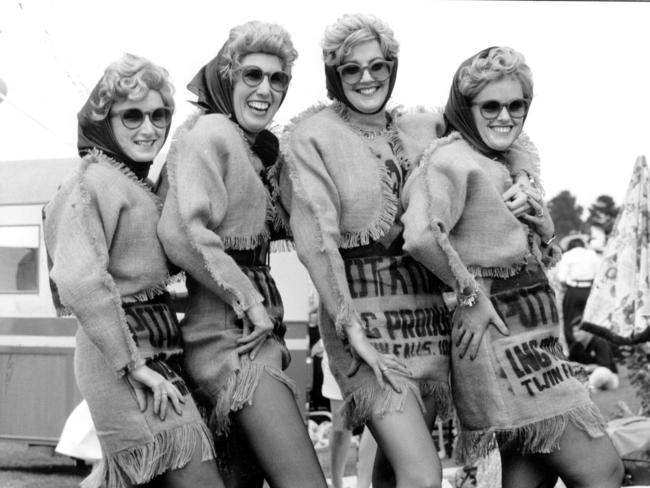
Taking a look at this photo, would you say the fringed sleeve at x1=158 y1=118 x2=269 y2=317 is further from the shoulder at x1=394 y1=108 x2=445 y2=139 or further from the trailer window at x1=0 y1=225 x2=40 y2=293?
A: the trailer window at x1=0 y1=225 x2=40 y2=293

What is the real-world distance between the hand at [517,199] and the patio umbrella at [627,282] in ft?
8.97

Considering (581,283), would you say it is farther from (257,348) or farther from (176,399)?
(176,399)

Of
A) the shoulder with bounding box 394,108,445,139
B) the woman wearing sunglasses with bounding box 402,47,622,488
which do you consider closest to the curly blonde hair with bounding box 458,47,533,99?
the woman wearing sunglasses with bounding box 402,47,622,488

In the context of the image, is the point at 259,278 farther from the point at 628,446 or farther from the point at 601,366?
the point at 601,366

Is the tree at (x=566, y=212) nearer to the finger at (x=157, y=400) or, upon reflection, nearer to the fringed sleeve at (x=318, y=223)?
the fringed sleeve at (x=318, y=223)

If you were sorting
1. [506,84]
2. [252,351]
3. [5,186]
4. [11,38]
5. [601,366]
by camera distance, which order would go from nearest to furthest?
[252,351] < [506,84] < [11,38] < [5,186] < [601,366]

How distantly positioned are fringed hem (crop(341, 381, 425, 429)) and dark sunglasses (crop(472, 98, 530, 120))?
3.04 feet

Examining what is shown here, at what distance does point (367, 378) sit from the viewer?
3.18 meters

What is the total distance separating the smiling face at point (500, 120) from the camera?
3.31 metres

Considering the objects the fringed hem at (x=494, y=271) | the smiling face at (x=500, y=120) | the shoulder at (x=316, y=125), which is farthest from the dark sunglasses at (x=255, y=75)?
the fringed hem at (x=494, y=271)

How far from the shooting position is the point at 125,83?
3.21m

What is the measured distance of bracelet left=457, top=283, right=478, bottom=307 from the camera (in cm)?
317

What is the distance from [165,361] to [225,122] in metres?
0.78

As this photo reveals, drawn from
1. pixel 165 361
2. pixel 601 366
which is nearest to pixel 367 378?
pixel 165 361
